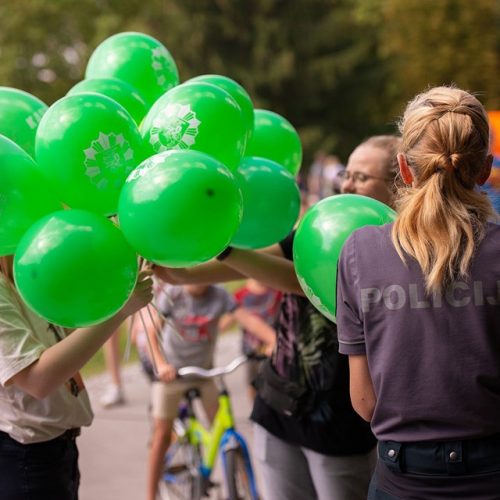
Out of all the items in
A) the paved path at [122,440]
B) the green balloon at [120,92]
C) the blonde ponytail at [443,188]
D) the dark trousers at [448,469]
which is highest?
the green balloon at [120,92]

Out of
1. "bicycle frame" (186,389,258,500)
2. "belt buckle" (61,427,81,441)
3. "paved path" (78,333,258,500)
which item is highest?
"belt buckle" (61,427,81,441)

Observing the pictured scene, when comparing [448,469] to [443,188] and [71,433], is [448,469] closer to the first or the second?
[443,188]

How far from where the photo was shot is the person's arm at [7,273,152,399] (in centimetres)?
243

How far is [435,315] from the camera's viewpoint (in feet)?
6.23

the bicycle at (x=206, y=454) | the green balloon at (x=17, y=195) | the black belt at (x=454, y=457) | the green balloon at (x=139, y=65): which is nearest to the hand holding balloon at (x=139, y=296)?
the green balloon at (x=17, y=195)

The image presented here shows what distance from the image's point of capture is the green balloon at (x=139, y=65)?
3.12 m

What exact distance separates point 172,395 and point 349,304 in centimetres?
299

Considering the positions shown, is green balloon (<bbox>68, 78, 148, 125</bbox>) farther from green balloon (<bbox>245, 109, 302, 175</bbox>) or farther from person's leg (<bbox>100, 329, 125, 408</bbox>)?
person's leg (<bbox>100, 329, 125, 408</bbox>)

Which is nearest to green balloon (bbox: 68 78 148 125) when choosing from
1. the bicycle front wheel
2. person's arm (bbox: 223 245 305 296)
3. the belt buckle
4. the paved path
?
person's arm (bbox: 223 245 305 296)

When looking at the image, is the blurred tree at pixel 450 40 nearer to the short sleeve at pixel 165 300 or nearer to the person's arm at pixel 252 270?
the short sleeve at pixel 165 300

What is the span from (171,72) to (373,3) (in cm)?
2761

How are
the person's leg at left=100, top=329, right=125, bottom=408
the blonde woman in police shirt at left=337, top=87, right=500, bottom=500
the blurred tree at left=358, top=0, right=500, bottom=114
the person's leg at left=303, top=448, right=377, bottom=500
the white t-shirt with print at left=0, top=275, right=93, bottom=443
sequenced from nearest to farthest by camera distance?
the blonde woman in police shirt at left=337, top=87, right=500, bottom=500 → the white t-shirt with print at left=0, top=275, right=93, bottom=443 → the person's leg at left=303, top=448, right=377, bottom=500 → the person's leg at left=100, top=329, right=125, bottom=408 → the blurred tree at left=358, top=0, right=500, bottom=114

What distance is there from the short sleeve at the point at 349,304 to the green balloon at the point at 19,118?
1209 mm

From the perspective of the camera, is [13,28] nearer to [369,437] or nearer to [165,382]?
[165,382]
